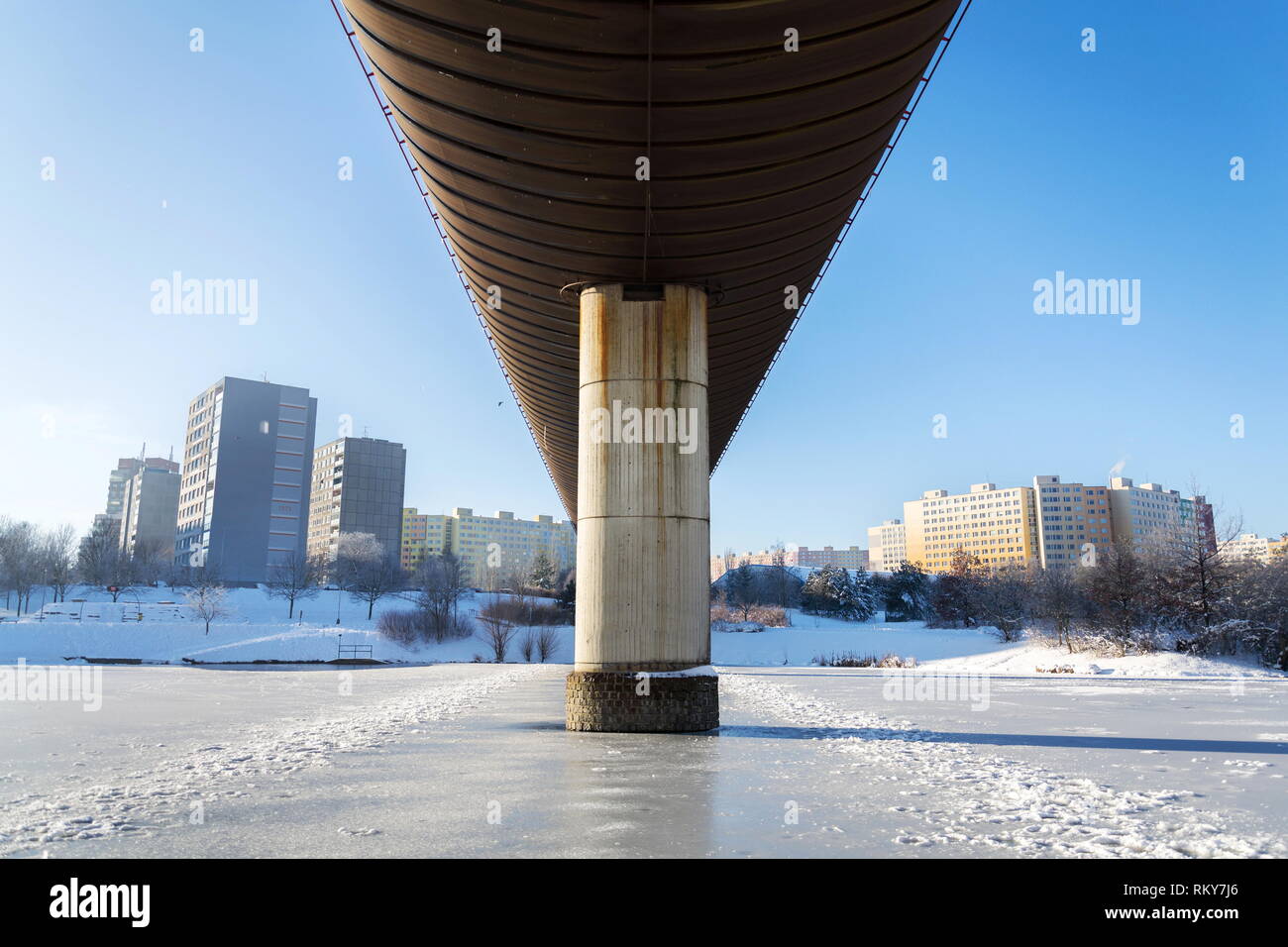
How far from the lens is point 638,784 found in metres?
8.68

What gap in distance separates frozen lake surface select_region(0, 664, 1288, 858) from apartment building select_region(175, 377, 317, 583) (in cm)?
10112

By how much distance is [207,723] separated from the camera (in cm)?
1470

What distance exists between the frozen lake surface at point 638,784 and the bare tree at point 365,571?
6230 centimetres

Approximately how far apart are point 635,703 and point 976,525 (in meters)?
161

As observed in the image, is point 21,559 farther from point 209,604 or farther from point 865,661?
point 865,661

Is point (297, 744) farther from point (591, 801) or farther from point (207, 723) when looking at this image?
point (591, 801)

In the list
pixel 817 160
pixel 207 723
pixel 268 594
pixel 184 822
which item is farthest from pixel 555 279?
pixel 268 594

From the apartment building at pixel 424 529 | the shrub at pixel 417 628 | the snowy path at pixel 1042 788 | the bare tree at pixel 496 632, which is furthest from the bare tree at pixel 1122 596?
the apartment building at pixel 424 529

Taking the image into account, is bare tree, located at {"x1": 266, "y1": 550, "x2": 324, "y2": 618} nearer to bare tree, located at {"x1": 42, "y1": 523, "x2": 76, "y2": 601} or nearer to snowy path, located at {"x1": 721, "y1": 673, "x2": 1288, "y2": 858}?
bare tree, located at {"x1": 42, "y1": 523, "x2": 76, "y2": 601}

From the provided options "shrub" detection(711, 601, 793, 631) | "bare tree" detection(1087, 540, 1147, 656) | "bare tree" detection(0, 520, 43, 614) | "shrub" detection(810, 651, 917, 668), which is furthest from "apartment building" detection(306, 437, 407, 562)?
"bare tree" detection(1087, 540, 1147, 656)

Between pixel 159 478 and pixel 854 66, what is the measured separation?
159 metres

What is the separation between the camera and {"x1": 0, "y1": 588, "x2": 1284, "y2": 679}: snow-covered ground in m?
45.7

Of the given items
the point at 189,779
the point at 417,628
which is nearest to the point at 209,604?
the point at 417,628

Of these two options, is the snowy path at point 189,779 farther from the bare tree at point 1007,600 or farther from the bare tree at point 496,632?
the bare tree at point 1007,600
